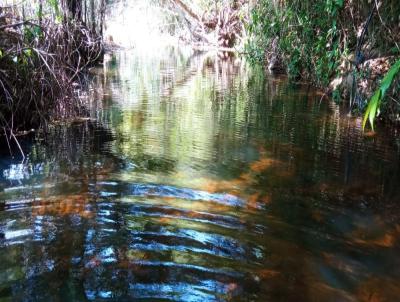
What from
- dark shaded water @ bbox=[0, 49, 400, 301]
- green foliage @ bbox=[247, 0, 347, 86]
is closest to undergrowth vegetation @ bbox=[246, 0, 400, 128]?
green foliage @ bbox=[247, 0, 347, 86]

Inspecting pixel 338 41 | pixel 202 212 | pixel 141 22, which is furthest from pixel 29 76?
pixel 141 22

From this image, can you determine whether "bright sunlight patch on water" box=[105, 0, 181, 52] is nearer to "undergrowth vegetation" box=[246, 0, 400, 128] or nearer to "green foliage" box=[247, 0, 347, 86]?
"green foliage" box=[247, 0, 347, 86]

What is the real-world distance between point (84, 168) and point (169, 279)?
2281 millimetres

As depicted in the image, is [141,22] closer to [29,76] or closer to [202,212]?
[29,76]

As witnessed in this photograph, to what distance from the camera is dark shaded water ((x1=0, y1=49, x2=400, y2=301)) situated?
281 centimetres

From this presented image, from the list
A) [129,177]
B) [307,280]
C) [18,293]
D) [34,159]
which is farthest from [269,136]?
[18,293]

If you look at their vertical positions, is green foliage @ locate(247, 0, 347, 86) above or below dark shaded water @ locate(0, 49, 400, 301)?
above

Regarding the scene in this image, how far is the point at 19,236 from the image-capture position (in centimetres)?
332

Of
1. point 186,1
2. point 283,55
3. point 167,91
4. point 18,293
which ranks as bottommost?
point 18,293

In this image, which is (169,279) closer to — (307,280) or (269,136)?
(307,280)

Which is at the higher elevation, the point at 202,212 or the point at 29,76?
the point at 29,76

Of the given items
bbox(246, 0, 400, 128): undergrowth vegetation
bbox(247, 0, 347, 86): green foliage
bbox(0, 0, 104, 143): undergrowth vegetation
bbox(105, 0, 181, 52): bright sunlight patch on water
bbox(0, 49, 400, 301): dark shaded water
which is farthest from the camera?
bbox(105, 0, 181, 52): bright sunlight patch on water

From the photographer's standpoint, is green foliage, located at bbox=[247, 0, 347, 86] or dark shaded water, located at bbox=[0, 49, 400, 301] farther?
green foliage, located at bbox=[247, 0, 347, 86]

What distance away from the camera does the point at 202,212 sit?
3760mm
